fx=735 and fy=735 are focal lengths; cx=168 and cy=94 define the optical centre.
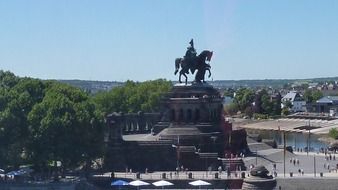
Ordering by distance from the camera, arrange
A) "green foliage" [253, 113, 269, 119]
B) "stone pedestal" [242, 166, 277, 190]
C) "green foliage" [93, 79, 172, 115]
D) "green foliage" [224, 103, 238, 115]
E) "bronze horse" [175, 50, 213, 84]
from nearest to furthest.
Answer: "stone pedestal" [242, 166, 277, 190] → "bronze horse" [175, 50, 213, 84] → "green foliage" [93, 79, 172, 115] → "green foliage" [253, 113, 269, 119] → "green foliage" [224, 103, 238, 115]

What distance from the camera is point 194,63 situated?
7744 cm

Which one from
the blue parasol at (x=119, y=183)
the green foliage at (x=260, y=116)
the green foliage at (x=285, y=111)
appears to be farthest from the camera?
the green foliage at (x=285, y=111)

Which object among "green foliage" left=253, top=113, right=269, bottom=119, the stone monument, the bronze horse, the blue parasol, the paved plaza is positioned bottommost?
the paved plaza

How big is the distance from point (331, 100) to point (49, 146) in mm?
139166

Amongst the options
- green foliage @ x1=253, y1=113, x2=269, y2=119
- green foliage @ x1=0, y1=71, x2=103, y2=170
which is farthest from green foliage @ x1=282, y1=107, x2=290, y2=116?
green foliage @ x1=0, y1=71, x2=103, y2=170

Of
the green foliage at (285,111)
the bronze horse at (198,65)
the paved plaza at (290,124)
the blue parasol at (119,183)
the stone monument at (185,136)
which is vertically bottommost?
the paved plaza at (290,124)

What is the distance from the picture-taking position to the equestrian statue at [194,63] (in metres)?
77.3

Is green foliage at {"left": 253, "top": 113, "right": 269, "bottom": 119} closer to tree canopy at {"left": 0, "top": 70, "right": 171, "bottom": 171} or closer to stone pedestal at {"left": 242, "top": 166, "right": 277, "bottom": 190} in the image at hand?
tree canopy at {"left": 0, "top": 70, "right": 171, "bottom": 171}

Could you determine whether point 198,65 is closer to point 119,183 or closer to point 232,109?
point 119,183

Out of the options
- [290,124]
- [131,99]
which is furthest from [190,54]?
[290,124]

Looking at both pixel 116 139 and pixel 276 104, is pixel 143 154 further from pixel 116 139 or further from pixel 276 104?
pixel 276 104

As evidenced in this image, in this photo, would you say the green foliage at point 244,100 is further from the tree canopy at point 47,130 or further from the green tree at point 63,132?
the green tree at point 63,132

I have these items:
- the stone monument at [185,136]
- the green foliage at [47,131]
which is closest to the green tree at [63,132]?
the green foliage at [47,131]

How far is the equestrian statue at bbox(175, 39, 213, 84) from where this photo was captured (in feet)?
254
